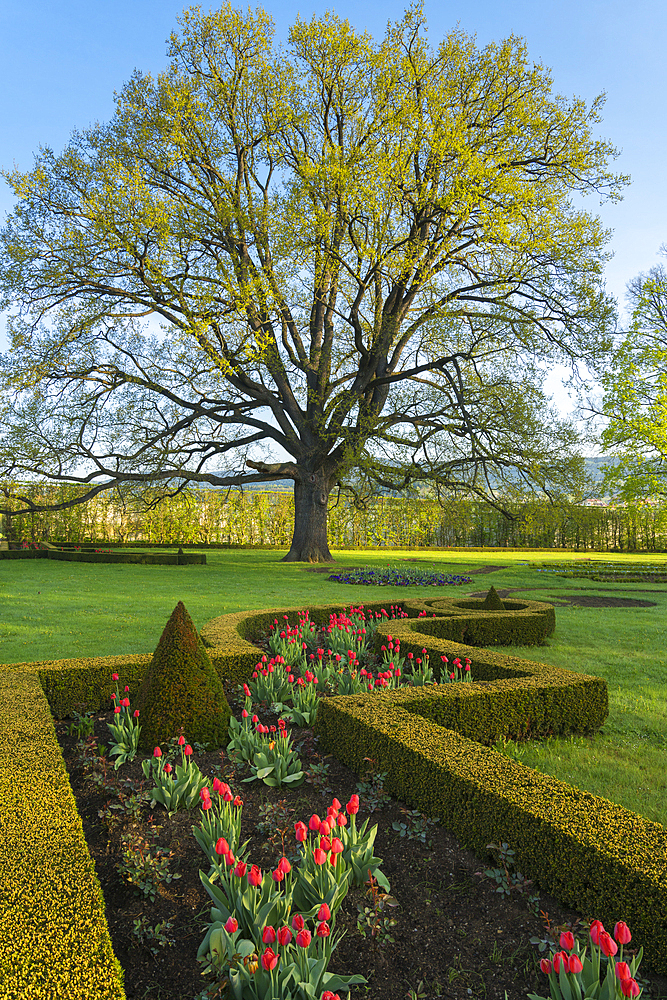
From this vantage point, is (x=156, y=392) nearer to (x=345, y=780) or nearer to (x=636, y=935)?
(x=345, y=780)

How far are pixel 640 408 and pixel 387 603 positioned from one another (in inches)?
760

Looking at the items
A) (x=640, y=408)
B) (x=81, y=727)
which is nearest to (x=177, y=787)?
(x=81, y=727)

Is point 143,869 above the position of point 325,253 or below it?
below

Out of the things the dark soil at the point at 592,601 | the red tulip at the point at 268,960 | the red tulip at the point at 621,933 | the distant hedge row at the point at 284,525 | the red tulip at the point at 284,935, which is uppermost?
the distant hedge row at the point at 284,525

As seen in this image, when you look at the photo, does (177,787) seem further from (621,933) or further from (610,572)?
(610,572)

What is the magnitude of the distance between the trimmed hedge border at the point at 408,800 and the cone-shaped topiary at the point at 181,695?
0.64 metres

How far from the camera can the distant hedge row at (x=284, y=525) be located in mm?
24328

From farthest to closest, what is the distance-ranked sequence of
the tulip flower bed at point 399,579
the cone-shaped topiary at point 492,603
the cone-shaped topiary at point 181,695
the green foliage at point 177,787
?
the tulip flower bed at point 399,579, the cone-shaped topiary at point 492,603, the cone-shaped topiary at point 181,695, the green foliage at point 177,787

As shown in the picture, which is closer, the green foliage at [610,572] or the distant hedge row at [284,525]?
the green foliage at [610,572]

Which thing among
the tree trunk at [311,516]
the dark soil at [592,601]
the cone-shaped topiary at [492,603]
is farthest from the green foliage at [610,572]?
the cone-shaped topiary at [492,603]

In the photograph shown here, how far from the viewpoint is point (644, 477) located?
2247 centimetres

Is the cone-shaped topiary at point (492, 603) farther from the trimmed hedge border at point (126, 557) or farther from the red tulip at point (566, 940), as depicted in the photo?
the trimmed hedge border at point (126, 557)

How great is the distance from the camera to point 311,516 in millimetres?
19453

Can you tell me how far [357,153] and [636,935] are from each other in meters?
17.0
